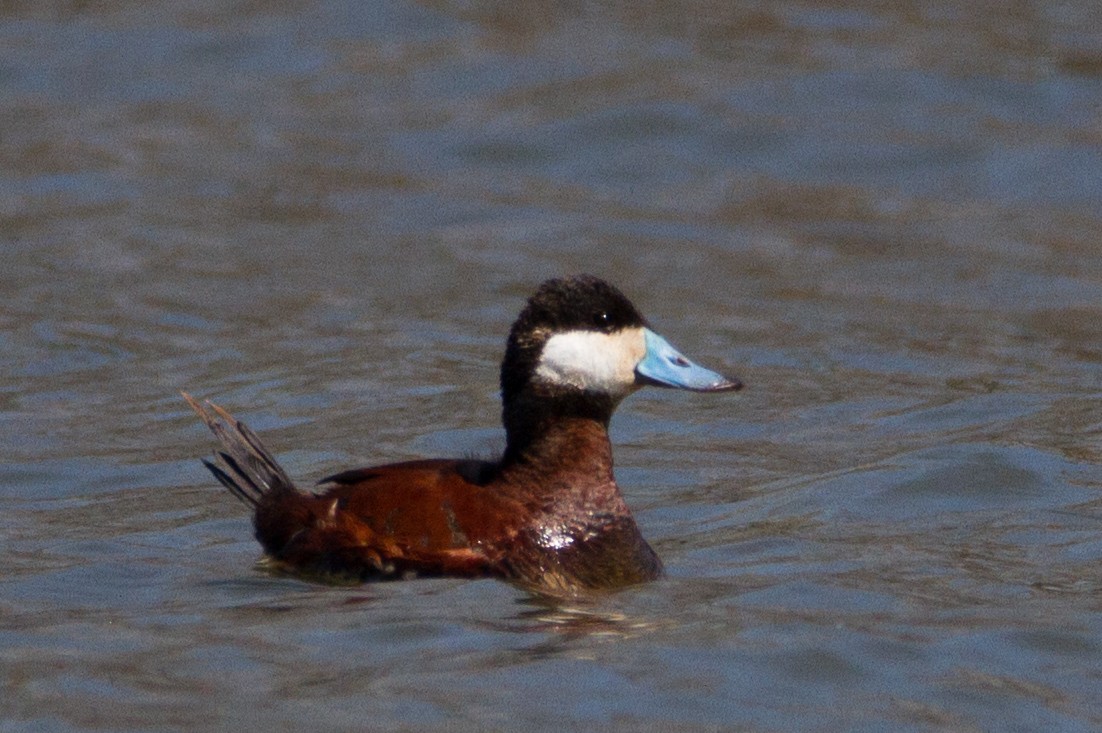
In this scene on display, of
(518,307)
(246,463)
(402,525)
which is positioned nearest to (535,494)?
(402,525)

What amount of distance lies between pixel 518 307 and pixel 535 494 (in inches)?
218

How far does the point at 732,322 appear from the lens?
36.8 feet

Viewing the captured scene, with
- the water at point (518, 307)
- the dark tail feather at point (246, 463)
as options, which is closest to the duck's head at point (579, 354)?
the water at point (518, 307)

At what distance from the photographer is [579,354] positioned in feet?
19.6

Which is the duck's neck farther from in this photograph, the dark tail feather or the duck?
the dark tail feather

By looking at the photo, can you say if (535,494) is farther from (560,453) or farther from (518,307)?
(518,307)

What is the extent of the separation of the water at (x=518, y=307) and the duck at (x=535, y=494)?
0.10m

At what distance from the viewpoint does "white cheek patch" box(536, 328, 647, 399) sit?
596cm

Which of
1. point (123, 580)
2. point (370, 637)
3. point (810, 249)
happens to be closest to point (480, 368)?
point (810, 249)

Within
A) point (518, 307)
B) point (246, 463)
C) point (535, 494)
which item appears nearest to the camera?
point (535, 494)

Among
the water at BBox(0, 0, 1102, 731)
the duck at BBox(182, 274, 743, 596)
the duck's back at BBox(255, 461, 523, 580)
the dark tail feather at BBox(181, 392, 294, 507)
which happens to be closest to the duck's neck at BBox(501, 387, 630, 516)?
the duck at BBox(182, 274, 743, 596)

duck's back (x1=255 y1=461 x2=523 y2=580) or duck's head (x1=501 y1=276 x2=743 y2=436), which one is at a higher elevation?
duck's head (x1=501 y1=276 x2=743 y2=436)

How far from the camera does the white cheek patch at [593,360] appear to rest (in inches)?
235

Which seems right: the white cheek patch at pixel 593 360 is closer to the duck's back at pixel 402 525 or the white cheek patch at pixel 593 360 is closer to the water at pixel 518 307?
the duck's back at pixel 402 525
